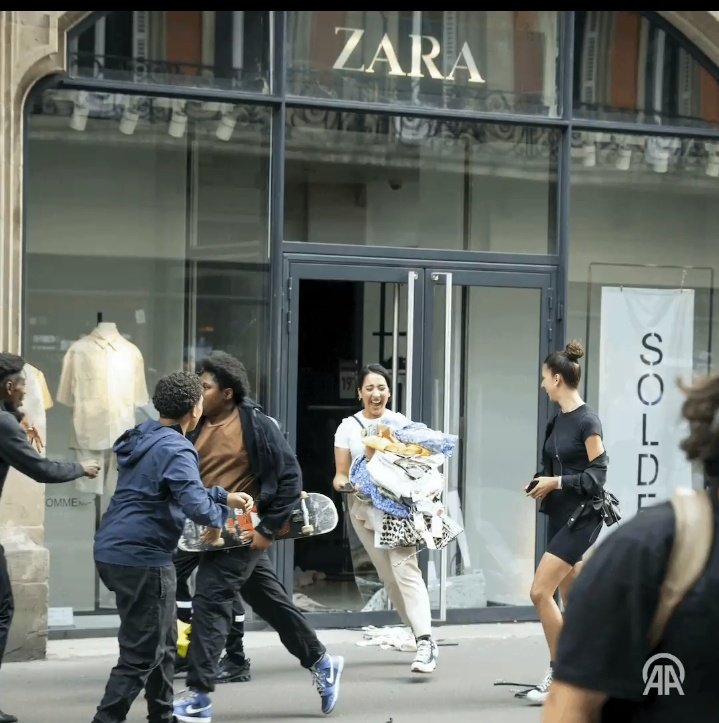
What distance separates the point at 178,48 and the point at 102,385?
2260 mm

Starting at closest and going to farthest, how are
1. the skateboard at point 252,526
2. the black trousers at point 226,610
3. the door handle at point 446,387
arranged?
the black trousers at point 226,610 < the skateboard at point 252,526 < the door handle at point 446,387

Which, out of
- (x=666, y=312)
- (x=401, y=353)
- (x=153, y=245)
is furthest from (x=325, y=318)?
(x=666, y=312)

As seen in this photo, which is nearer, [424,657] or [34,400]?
[424,657]

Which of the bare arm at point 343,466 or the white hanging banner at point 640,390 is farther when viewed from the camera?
the white hanging banner at point 640,390

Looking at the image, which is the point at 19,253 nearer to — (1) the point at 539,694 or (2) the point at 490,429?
(2) the point at 490,429

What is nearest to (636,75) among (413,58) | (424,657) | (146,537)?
(413,58)

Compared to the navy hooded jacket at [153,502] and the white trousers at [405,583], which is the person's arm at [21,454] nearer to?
the navy hooded jacket at [153,502]

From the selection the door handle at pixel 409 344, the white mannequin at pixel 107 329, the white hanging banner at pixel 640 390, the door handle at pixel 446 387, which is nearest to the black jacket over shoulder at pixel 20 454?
the white mannequin at pixel 107 329

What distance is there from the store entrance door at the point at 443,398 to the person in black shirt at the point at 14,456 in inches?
118

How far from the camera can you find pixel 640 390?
34.6 ft

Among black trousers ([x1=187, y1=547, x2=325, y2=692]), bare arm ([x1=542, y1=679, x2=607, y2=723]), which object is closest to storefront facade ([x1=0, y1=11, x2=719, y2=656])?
black trousers ([x1=187, y1=547, x2=325, y2=692])

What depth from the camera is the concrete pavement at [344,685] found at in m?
7.12

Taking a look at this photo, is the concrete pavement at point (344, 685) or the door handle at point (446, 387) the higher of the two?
the door handle at point (446, 387)

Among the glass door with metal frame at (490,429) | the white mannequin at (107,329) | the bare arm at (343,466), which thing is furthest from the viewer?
the glass door with metal frame at (490,429)
